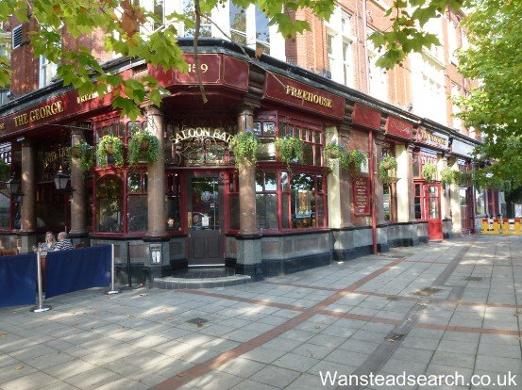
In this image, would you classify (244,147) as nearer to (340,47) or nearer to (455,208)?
(340,47)

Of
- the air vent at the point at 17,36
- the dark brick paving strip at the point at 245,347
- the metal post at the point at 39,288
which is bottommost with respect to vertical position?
the dark brick paving strip at the point at 245,347

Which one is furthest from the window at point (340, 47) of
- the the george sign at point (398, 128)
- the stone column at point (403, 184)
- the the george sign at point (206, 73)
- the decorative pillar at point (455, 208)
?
the decorative pillar at point (455, 208)

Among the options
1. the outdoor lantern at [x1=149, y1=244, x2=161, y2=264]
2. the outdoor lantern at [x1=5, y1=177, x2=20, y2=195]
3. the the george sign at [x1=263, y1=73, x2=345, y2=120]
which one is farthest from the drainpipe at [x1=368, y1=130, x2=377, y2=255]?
the outdoor lantern at [x1=5, y1=177, x2=20, y2=195]

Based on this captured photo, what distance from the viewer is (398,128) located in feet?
51.9

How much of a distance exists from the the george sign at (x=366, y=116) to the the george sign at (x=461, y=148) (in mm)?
8401

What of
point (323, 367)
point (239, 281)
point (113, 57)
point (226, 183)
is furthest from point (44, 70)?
point (323, 367)

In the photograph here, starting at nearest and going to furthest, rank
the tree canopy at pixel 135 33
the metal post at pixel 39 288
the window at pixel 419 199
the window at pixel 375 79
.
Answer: the tree canopy at pixel 135 33
the metal post at pixel 39 288
the window at pixel 375 79
the window at pixel 419 199

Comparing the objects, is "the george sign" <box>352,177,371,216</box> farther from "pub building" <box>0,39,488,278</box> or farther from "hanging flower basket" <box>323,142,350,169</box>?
"hanging flower basket" <box>323,142,350,169</box>

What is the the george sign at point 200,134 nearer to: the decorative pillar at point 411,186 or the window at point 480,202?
the decorative pillar at point 411,186

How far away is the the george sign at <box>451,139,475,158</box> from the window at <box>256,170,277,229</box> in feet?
46.1

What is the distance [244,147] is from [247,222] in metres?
1.88

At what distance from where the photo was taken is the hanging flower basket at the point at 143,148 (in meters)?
9.23

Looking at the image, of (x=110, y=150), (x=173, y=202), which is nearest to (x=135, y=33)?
(x=110, y=150)

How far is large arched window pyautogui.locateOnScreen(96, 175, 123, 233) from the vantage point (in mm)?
10430
